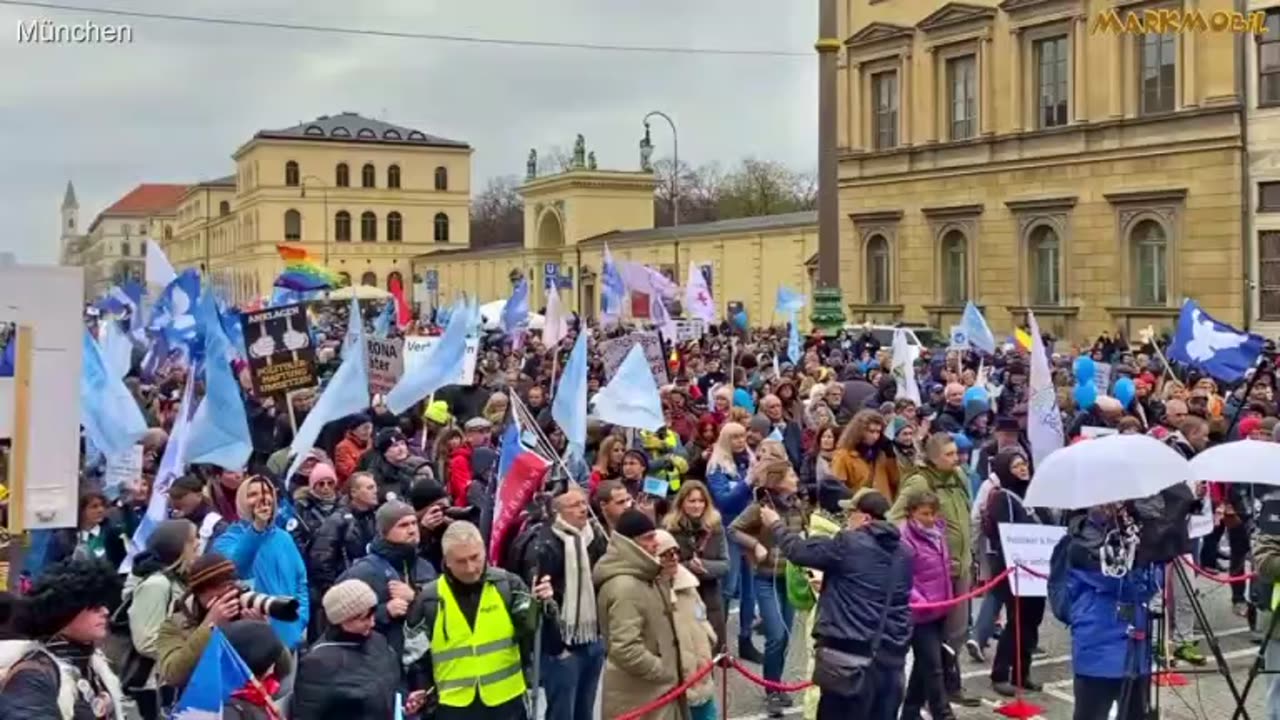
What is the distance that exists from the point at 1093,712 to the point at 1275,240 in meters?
29.3

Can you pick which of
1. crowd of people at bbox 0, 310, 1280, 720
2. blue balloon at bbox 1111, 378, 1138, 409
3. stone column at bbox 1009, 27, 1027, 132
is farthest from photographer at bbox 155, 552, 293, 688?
stone column at bbox 1009, 27, 1027, 132

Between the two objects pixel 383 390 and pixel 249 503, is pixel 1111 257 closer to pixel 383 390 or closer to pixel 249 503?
pixel 383 390

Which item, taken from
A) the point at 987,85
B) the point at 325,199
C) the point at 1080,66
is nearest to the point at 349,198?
the point at 325,199

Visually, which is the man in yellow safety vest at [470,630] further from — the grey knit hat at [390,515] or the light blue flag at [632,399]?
the light blue flag at [632,399]

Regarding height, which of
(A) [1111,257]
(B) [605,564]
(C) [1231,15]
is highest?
(C) [1231,15]

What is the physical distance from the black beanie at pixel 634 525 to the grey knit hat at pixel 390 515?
0.99m

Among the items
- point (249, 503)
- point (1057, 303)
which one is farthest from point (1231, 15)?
point (249, 503)

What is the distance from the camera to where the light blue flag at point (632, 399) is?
37.3ft

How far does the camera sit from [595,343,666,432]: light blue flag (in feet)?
37.3

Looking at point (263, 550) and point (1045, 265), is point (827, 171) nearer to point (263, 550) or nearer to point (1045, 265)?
point (1045, 265)

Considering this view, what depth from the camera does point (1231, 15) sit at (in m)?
33.3

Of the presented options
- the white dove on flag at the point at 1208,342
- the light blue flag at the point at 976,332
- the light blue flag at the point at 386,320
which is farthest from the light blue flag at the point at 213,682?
the light blue flag at the point at 386,320

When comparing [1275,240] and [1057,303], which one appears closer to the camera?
[1275,240]

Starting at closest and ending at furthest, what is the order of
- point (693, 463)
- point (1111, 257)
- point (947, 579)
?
point (947, 579), point (693, 463), point (1111, 257)
